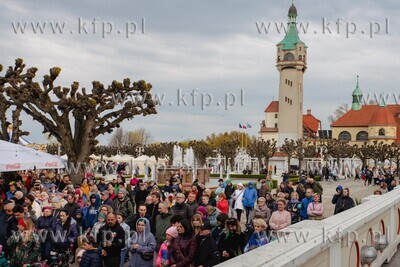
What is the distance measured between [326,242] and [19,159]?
39.9 feet

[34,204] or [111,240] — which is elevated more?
[34,204]

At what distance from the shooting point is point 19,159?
1562 centimetres

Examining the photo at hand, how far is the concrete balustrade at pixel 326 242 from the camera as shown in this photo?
4451mm

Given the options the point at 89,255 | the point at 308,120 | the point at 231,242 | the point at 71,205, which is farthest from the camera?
the point at 308,120

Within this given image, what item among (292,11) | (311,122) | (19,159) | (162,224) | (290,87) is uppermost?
(292,11)

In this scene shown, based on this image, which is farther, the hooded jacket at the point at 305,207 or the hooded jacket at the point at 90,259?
the hooded jacket at the point at 305,207

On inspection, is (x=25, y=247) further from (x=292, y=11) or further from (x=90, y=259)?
(x=292, y=11)

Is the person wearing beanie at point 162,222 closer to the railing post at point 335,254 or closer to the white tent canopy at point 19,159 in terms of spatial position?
the railing post at point 335,254

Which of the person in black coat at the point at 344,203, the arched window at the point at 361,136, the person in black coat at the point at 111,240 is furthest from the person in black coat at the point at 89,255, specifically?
the arched window at the point at 361,136

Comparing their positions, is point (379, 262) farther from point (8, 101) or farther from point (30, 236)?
point (8, 101)

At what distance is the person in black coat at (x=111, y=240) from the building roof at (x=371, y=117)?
4032 inches

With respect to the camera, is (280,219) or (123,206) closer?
(280,219)

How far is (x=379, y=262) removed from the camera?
9.22 m

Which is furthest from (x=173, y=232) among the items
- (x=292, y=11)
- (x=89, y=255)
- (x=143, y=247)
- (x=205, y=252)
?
(x=292, y=11)
